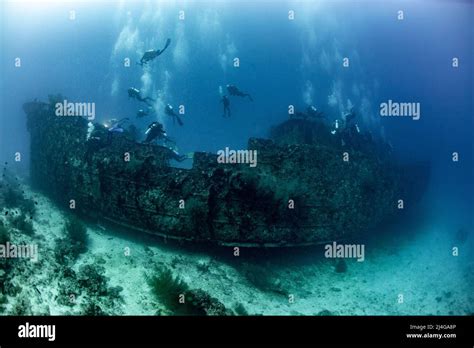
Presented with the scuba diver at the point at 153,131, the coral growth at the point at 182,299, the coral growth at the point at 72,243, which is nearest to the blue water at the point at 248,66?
the scuba diver at the point at 153,131

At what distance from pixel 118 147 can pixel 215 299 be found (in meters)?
5.08

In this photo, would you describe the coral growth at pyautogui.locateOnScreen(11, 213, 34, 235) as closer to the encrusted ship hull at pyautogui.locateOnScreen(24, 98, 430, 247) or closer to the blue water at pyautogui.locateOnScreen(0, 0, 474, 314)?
the encrusted ship hull at pyautogui.locateOnScreen(24, 98, 430, 247)

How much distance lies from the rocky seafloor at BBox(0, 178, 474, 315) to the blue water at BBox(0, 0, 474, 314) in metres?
50.4

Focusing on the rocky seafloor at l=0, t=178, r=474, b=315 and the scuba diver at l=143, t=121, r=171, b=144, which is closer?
the rocky seafloor at l=0, t=178, r=474, b=315

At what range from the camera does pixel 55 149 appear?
10.0 m

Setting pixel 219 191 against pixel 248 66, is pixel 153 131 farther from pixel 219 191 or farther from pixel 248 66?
pixel 248 66

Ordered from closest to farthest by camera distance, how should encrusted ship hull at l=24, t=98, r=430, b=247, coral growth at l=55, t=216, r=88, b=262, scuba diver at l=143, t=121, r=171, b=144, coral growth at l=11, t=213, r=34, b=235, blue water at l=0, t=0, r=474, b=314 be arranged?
coral growth at l=55, t=216, r=88, b=262 < coral growth at l=11, t=213, r=34, b=235 < encrusted ship hull at l=24, t=98, r=430, b=247 < scuba diver at l=143, t=121, r=171, b=144 < blue water at l=0, t=0, r=474, b=314

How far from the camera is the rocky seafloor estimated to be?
5824 millimetres

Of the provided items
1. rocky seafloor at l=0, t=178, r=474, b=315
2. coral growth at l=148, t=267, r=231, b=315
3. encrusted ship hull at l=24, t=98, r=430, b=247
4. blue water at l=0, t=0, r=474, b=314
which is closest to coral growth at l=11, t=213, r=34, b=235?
rocky seafloor at l=0, t=178, r=474, b=315

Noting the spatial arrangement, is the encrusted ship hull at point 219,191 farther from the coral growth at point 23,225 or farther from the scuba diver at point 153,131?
the coral growth at point 23,225

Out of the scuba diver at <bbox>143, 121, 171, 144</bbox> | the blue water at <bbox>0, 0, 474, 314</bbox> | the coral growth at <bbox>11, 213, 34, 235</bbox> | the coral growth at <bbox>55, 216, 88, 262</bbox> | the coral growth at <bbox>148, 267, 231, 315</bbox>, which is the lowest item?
the coral growth at <bbox>148, 267, 231, 315</bbox>

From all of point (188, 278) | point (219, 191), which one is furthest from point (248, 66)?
point (188, 278)

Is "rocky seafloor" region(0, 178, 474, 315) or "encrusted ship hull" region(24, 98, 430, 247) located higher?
"encrusted ship hull" region(24, 98, 430, 247)

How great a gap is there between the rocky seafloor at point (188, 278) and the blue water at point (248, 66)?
50.4 meters
